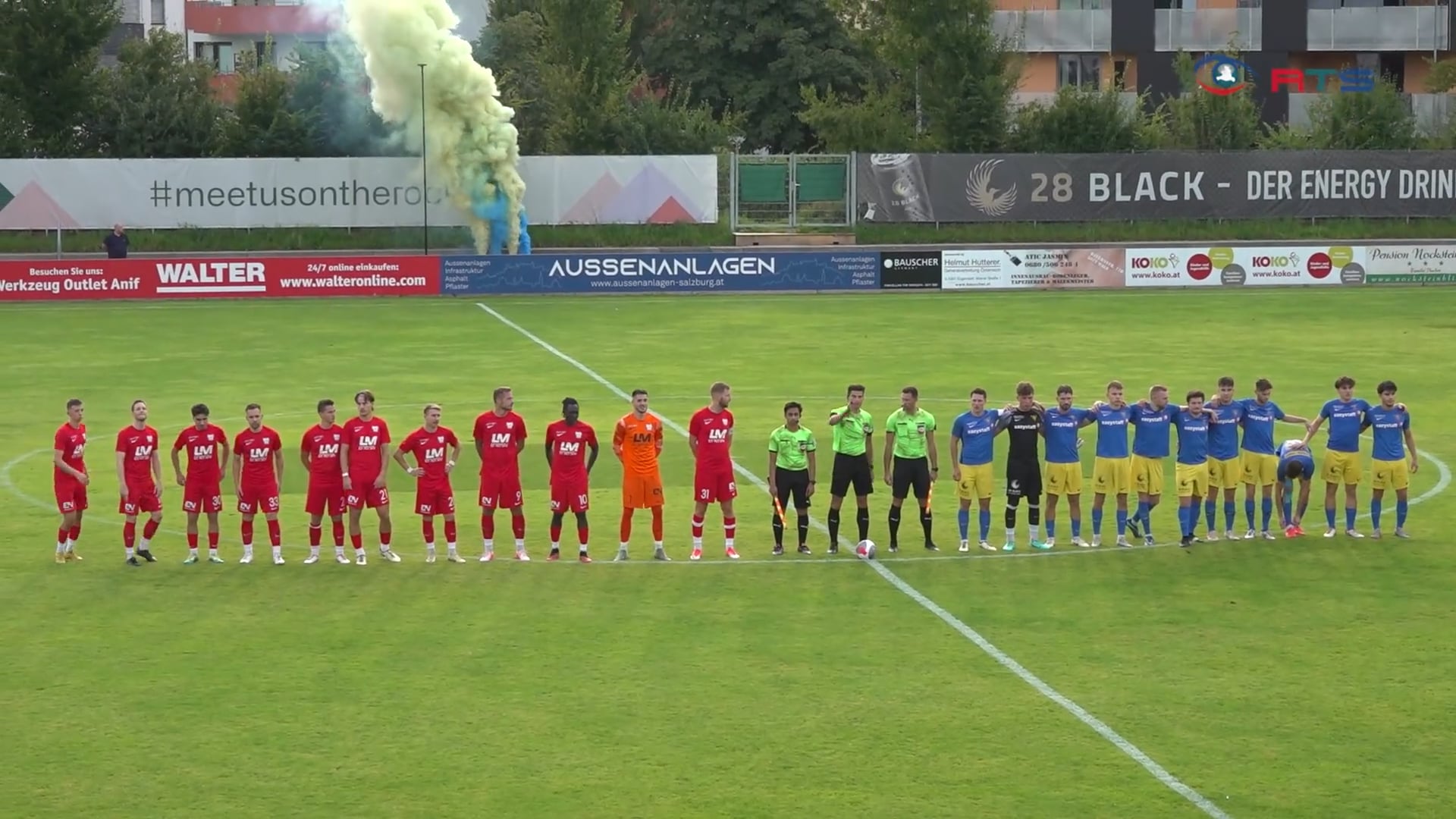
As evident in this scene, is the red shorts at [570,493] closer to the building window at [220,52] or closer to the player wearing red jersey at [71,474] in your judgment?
the player wearing red jersey at [71,474]

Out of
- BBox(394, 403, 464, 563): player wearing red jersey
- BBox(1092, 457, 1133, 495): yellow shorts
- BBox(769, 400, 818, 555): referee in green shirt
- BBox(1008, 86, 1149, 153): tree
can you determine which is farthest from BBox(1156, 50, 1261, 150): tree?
BBox(394, 403, 464, 563): player wearing red jersey

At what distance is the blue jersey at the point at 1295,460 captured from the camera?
20484mm

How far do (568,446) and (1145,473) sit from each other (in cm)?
670

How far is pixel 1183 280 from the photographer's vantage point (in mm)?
52562

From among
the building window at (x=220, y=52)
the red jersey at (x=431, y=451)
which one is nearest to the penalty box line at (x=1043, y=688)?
the red jersey at (x=431, y=451)

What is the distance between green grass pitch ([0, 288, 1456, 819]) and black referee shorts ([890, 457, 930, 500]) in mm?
832

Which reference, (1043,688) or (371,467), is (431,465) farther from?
(1043,688)

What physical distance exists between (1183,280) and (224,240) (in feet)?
109

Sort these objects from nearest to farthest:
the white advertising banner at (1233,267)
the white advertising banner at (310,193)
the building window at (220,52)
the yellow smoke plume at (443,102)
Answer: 1. the white advertising banner at (1233,267)
2. the white advertising banner at (310,193)
3. the yellow smoke plume at (443,102)
4. the building window at (220,52)

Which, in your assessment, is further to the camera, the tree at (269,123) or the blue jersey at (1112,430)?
the tree at (269,123)

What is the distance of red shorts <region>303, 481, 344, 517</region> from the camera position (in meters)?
19.4

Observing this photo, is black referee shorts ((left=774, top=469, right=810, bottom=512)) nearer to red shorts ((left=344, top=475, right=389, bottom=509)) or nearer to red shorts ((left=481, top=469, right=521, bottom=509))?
red shorts ((left=481, top=469, right=521, bottom=509))

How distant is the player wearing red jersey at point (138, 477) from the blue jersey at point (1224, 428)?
12060 millimetres

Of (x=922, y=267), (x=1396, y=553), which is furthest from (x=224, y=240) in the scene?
(x=1396, y=553)
